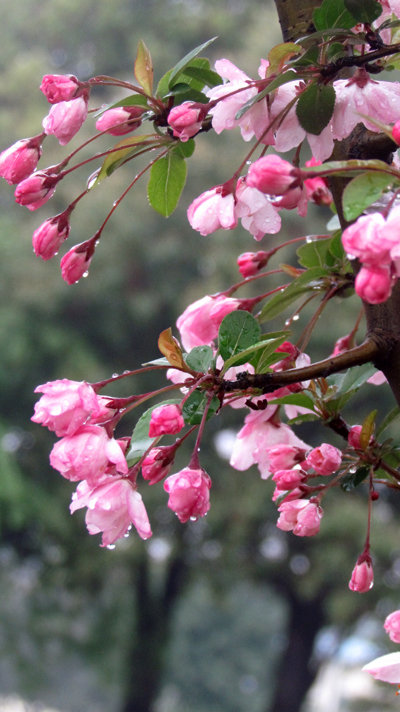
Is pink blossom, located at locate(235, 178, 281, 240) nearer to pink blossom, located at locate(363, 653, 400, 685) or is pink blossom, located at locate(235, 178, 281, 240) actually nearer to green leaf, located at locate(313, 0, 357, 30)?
green leaf, located at locate(313, 0, 357, 30)

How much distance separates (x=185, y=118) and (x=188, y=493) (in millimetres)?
210

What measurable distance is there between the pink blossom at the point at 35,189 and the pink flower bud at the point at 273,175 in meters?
0.17

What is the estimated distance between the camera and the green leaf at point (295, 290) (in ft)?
1.88

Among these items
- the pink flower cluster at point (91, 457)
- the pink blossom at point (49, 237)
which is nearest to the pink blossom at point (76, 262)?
the pink blossom at point (49, 237)

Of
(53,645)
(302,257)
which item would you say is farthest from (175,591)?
(302,257)

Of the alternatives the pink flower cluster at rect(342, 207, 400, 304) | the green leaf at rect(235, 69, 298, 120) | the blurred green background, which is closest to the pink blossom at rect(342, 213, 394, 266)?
the pink flower cluster at rect(342, 207, 400, 304)

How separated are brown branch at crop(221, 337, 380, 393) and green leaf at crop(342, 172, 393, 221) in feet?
0.44

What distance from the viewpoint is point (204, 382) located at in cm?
47

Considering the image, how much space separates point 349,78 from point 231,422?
5637 mm

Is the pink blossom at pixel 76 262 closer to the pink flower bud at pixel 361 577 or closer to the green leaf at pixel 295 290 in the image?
the green leaf at pixel 295 290

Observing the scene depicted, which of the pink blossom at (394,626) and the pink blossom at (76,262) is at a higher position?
the pink blossom at (76,262)

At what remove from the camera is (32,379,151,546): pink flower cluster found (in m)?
0.43

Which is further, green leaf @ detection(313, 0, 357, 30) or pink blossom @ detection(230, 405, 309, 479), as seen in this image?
pink blossom @ detection(230, 405, 309, 479)

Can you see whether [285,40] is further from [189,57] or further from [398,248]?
[398,248]
